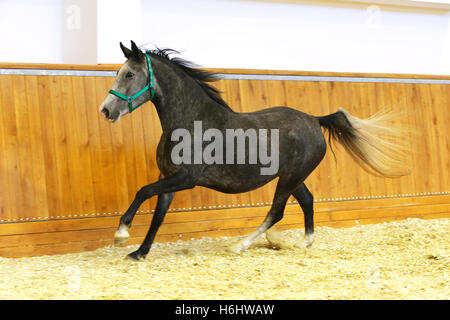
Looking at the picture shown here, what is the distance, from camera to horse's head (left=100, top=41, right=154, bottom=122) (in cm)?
326

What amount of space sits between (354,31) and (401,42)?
79 centimetres

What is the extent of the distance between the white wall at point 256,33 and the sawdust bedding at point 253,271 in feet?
8.35

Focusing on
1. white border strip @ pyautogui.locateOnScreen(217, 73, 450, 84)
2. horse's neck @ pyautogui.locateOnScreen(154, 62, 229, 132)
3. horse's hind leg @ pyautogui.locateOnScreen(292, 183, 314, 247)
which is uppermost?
white border strip @ pyautogui.locateOnScreen(217, 73, 450, 84)

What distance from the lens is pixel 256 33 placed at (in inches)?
242

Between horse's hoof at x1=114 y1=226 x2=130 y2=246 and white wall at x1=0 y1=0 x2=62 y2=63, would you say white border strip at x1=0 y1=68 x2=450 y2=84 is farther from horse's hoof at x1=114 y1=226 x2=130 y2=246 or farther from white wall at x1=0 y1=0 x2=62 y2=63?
horse's hoof at x1=114 y1=226 x2=130 y2=246

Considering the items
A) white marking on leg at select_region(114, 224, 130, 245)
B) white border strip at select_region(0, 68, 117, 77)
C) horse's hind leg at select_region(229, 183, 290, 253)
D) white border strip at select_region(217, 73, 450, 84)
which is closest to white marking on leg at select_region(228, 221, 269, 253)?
horse's hind leg at select_region(229, 183, 290, 253)

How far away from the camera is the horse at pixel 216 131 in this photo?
3314mm

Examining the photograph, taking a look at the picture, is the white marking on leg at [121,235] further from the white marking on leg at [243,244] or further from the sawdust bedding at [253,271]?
the white marking on leg at [243,244]

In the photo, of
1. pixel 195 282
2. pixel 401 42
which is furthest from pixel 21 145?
pixel 401 42

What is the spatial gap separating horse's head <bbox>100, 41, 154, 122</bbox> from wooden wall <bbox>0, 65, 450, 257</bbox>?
3.41 ft

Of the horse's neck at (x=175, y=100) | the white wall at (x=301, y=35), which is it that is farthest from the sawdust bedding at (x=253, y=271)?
the white wall at (x=301, y=35)

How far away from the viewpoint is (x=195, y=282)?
288cm

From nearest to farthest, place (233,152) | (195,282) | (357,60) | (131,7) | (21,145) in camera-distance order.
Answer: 1. (195,282)
2. (233,152)
3. (21,145)
4. (131,7)
5. (357,60)

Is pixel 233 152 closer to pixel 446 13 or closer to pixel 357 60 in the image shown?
pixel 357 60
